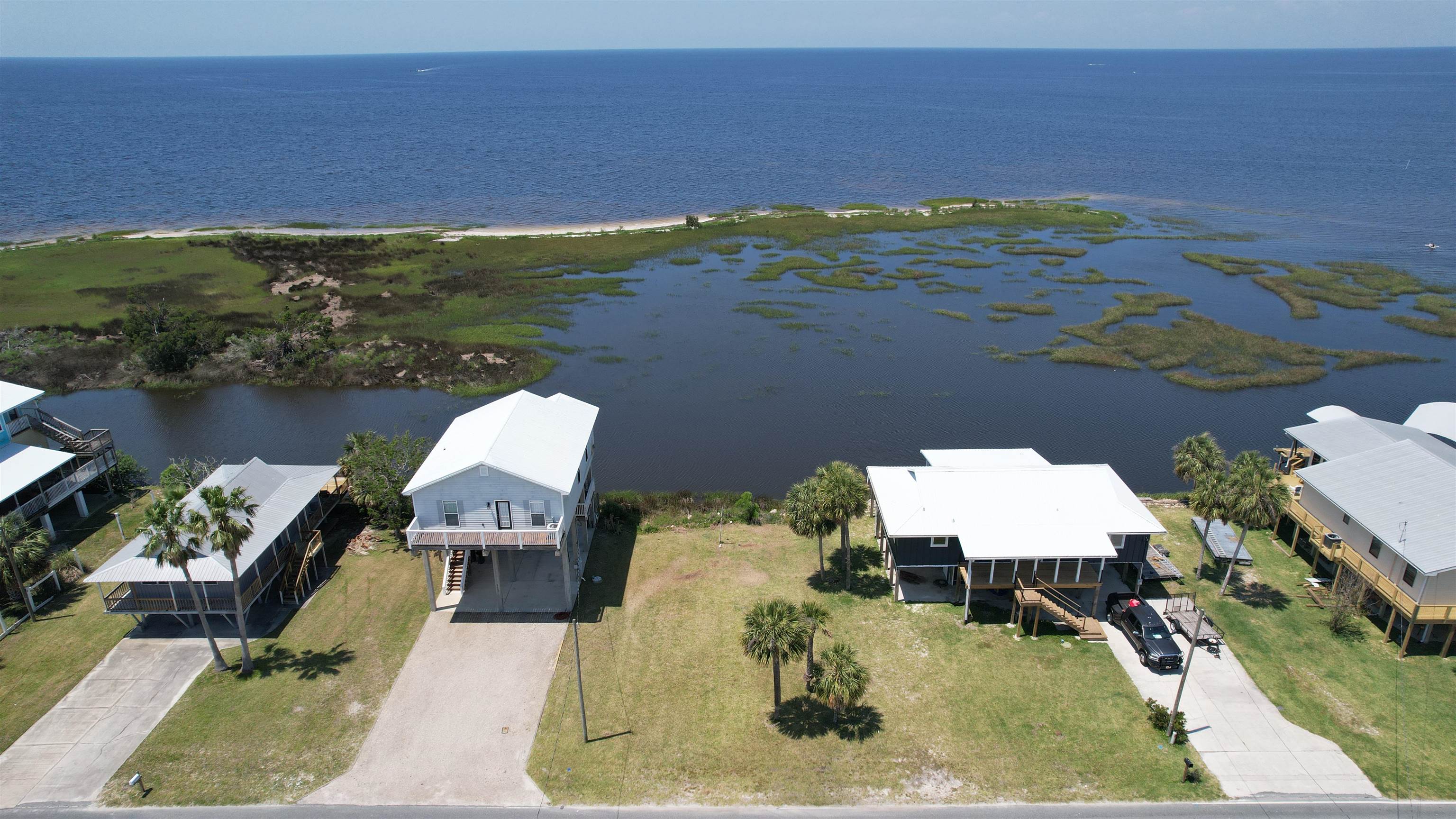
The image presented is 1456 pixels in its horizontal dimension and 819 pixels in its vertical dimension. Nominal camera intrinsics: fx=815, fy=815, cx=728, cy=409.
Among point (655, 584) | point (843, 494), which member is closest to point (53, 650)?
point (655, 584)

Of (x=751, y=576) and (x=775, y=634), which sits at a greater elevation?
(x=775, y=634)

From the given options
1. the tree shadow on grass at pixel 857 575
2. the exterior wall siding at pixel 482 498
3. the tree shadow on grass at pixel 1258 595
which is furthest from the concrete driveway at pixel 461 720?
the tree shadow on grass at pixel 1258 595

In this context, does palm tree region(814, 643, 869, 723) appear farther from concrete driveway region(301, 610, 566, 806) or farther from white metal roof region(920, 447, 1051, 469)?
white metal roof region(920, 447, 1051, 469)

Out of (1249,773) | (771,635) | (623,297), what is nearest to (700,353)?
(623,297)

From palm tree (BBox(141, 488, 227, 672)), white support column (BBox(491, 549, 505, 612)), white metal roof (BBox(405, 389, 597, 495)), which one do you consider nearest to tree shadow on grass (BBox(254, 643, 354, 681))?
palm tree (BBox(141, 488, 227, 672))

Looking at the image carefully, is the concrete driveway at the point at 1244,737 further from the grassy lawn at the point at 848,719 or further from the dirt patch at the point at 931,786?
the dirt patch at the point at 931,786

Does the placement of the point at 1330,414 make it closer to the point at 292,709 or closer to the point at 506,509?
the point at 506,509

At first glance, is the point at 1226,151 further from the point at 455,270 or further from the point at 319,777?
the point at 319,777
